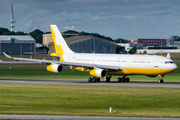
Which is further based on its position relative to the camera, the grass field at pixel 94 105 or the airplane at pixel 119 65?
the airplane at pixel 119 65

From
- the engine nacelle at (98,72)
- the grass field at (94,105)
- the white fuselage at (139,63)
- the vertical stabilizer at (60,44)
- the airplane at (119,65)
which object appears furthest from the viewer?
the vertical stabilizer at (60,44)

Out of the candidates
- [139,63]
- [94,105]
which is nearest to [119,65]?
[139,63]

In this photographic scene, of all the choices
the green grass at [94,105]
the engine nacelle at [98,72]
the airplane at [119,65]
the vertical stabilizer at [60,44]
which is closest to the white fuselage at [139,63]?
the airplane at [119,65]

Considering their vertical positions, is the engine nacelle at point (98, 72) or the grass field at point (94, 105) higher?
the engine nacelle at point (98, 72)

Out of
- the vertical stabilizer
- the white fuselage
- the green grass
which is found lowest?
the green grass

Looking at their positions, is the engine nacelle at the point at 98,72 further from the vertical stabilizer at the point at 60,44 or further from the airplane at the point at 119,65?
the vertical stabilizer at the point at 60,44

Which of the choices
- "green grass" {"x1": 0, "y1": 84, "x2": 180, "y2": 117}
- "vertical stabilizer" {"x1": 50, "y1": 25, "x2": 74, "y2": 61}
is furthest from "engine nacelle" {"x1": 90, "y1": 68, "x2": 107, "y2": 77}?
"green grass" {"x1": 0, "y1": 84, "x2": 180, "y2": 117}

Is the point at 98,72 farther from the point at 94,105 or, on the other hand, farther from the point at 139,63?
the point at 94,105

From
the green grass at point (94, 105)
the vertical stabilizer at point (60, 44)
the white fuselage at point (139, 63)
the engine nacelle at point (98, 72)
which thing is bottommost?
the green grass at point (94, 105)

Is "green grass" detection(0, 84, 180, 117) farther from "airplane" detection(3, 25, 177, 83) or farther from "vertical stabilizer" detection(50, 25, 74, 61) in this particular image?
"vertical stabilizer" detection(50, 25, 74, 61)

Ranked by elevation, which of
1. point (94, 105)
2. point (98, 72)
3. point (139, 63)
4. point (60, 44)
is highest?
point (60, 44)

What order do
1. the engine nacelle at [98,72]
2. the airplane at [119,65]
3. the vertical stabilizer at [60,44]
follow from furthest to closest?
the vertical stabilizer at [60,44]
the engine nacelle at [98,72]
the airplane at [119,65]

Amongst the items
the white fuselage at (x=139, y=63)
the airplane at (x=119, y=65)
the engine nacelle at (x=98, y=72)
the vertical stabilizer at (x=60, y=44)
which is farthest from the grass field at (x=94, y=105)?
the vertical stabilizer at (x=60, y=44)

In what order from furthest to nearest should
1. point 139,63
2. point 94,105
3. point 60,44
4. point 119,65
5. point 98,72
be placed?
point 60,44, point 119,65, point 98,72, point 139,63, point 94,105
